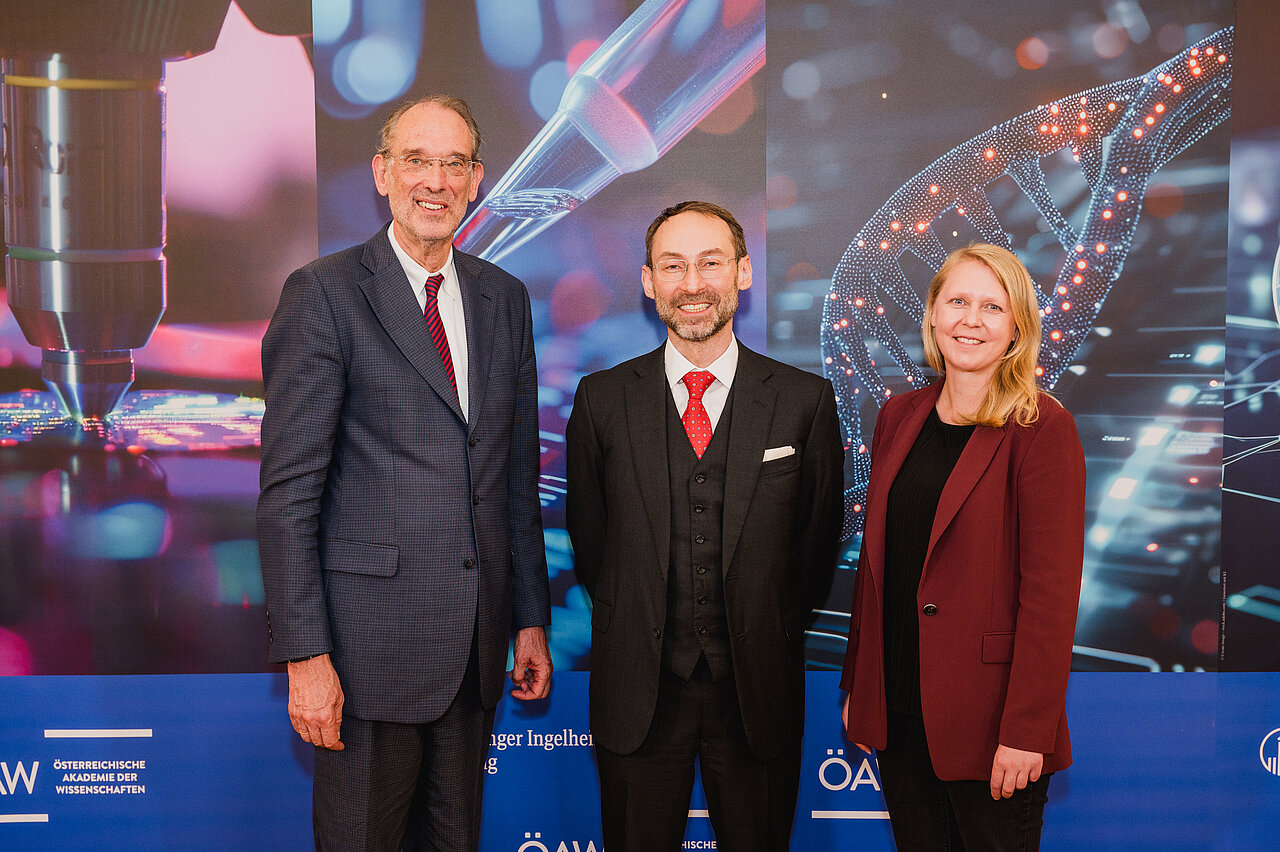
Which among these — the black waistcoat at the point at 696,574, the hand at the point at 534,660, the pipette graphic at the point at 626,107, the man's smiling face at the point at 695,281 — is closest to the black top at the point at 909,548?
the black waistcoat at the point at 696,574

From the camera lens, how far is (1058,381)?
266 cm

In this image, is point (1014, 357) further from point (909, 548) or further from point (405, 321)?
point (405, 321)

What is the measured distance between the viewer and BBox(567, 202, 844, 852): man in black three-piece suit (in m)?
1.95

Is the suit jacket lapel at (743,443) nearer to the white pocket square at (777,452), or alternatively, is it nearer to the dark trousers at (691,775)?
the white pocket square at (777,452)

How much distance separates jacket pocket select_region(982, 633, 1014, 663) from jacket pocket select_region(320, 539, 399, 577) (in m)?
1.35

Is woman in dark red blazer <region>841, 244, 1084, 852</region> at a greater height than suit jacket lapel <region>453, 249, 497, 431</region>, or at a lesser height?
lesser

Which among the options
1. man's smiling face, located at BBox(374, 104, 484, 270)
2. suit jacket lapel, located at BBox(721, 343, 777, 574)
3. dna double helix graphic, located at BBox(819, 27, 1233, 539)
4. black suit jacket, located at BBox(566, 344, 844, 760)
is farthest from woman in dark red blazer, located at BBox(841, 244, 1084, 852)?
man's smiling face, located at BBox(374, 104, 484, 270)

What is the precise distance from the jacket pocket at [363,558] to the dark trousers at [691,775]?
0.73m

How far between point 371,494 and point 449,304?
1.73 ft

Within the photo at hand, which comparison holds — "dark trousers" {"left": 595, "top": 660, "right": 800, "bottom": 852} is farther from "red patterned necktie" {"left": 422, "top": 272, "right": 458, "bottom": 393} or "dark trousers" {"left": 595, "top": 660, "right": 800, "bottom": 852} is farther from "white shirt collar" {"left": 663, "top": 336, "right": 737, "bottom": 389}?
"red patterned necktie" {"left": 422, "top": 272, "right": 458, "bottom": 393}

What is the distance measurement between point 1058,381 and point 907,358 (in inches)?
20.3

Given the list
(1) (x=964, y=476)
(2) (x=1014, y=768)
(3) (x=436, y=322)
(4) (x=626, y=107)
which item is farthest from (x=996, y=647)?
(4) (x=626, y=107)

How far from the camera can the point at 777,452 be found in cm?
199

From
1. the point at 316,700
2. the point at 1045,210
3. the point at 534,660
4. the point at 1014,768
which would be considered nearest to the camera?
the point at 1014,768
